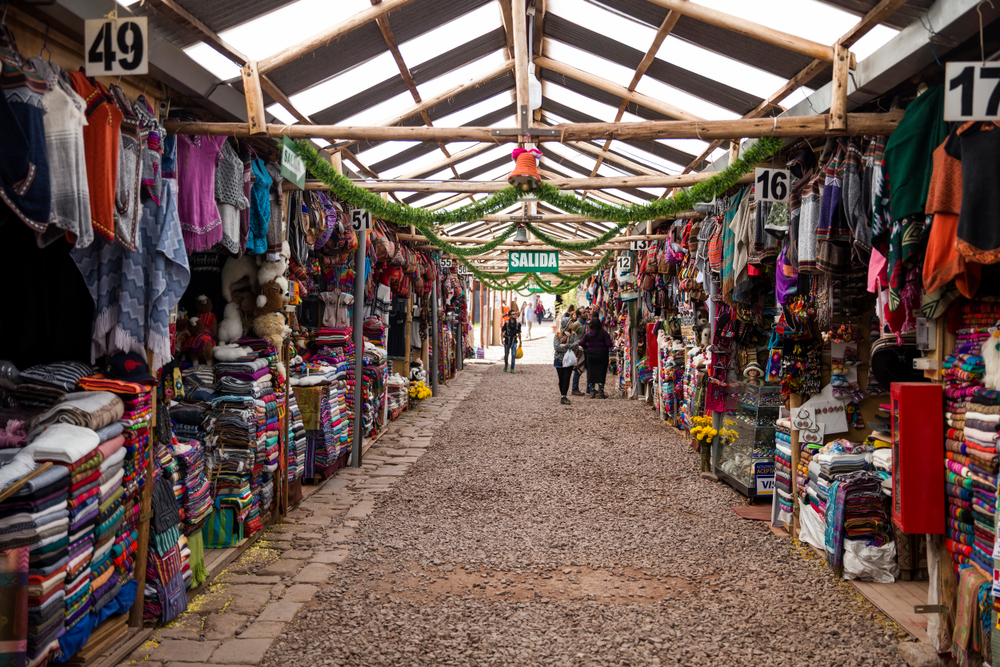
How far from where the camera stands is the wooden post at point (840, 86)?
3.60 meters

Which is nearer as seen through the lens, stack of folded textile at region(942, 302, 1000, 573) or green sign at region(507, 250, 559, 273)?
stack of folded textile at region(942, 302, 1000, 573)

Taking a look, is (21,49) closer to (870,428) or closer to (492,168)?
(870,428)

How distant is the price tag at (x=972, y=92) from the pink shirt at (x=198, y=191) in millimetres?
3848

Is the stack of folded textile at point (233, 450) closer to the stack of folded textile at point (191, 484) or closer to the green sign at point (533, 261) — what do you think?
the stack of folded textile at point (191, 484)

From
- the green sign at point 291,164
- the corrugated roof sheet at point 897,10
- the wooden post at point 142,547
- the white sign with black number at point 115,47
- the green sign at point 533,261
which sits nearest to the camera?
the white sign with black number at point 115,47

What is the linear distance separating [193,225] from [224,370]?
4.49ft

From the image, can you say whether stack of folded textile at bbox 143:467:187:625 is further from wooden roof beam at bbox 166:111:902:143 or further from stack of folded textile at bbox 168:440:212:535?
wooden roof beam at bbox 166:111:902:143

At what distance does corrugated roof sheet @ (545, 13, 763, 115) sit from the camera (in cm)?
493

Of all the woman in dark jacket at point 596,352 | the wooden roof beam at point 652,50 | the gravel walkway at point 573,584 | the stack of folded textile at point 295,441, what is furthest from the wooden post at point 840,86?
the woman in dark jacket at point 596,352

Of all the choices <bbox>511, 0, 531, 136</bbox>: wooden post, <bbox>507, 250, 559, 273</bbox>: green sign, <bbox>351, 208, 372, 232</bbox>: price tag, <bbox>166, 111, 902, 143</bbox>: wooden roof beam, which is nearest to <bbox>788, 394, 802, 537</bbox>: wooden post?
<bbox>166, 111, 902, 143</bbox>: wooden roof beam

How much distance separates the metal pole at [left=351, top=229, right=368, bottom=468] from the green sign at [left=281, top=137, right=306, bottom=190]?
8.12 feet

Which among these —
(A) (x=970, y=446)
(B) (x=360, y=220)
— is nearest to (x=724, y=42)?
(A) (x=970, y=446)

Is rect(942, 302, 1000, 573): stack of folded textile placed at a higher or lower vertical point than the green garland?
lower

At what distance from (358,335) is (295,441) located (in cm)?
175
